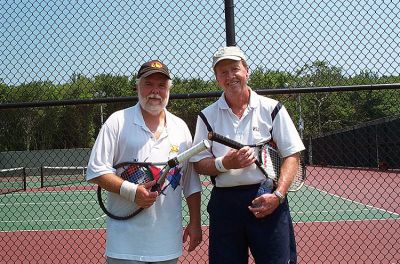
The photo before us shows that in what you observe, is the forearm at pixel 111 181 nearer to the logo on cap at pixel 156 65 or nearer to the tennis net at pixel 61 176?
the logo on cap at pixel 156 65

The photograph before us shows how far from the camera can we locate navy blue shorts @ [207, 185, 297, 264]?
3029 millimetres

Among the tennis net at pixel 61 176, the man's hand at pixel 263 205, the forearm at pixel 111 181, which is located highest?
the forearm at pixel 111 181

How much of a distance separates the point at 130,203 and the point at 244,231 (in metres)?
0.79

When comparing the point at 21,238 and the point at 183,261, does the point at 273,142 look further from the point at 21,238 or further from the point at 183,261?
the point at 21,238

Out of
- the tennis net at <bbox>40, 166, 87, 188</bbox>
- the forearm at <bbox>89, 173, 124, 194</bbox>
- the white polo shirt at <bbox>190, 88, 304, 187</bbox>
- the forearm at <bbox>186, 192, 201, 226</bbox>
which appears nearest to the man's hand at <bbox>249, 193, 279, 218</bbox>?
the white polo shirt at <bbox>190, 88, 304, 187</bbox>

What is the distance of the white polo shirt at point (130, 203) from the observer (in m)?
2.94

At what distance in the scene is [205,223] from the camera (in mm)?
10305

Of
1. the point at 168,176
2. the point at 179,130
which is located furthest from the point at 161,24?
the point at 168,176

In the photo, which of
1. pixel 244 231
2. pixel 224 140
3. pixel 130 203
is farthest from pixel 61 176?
pixel 224 140

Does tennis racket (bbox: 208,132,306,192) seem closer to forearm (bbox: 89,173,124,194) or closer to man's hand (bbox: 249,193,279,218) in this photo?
man's hand (bbox: 249,193,279,218)

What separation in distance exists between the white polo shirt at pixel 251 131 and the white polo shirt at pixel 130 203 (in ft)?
0.94

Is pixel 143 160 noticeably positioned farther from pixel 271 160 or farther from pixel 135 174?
pixel 271 160

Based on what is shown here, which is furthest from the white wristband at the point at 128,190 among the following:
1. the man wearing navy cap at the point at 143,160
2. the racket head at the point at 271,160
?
the racket head at the point at 271,160

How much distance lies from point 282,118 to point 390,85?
84.1 inches
